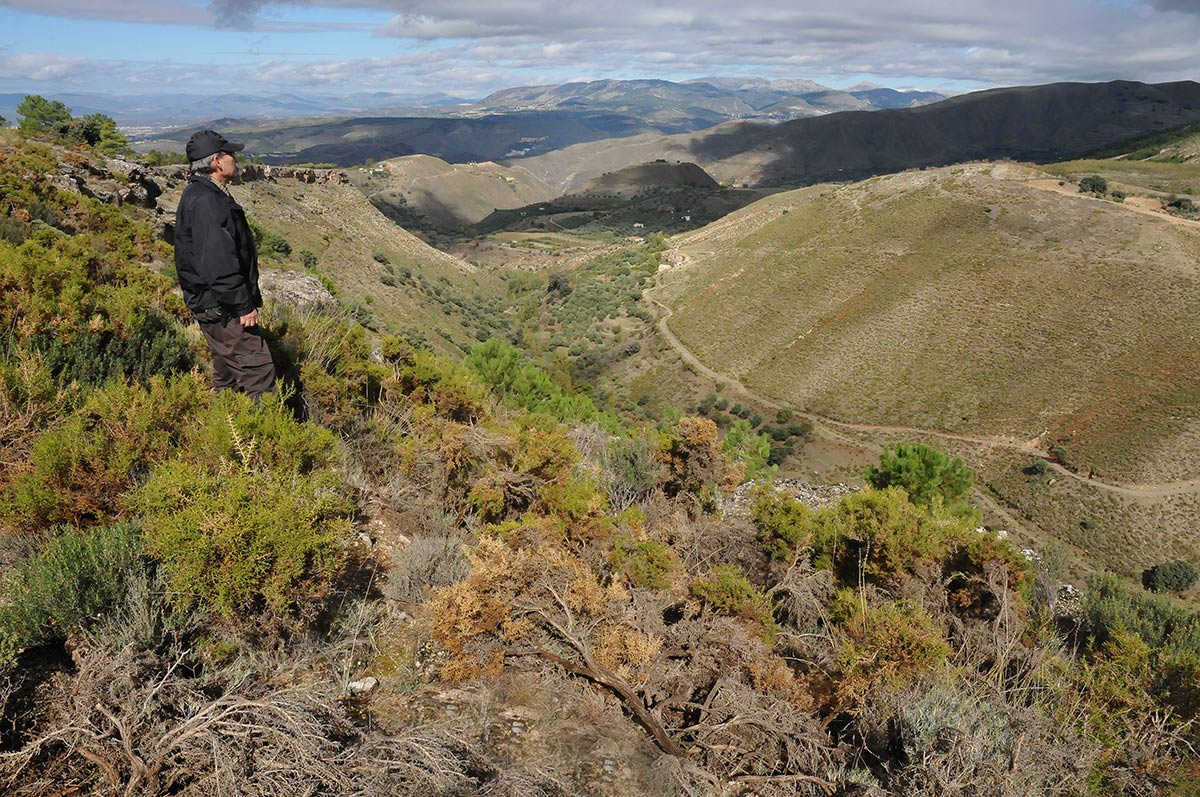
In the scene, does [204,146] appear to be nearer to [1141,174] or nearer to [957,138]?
[1141,174]

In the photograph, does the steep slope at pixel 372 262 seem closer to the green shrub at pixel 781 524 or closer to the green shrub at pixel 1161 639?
the green shrub at pixel 781 524

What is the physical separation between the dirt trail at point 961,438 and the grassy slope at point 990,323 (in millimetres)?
435

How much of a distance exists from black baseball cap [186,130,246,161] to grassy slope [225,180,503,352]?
2120 cm

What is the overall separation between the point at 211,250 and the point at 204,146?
2.54ft

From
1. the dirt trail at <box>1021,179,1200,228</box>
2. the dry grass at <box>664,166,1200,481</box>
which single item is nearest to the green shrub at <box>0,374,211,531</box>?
the dry grass at <box>664,166,1200,481</box>

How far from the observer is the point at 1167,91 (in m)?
188

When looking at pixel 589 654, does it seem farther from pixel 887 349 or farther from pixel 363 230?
pixel 363 230

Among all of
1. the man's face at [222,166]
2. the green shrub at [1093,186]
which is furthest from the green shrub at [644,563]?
the green shrub at [1093,186]

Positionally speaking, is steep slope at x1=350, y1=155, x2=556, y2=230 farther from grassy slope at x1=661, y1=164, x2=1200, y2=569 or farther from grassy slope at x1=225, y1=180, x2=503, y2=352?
grassy slope at x1=661, y1=164, x2=1200, y2=569

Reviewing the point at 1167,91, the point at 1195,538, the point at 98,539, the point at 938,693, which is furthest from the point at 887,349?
the point at 1167,91

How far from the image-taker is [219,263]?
4.77 m

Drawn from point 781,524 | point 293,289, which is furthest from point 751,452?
point 293,289

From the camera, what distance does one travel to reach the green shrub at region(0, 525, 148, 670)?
2.86 metres

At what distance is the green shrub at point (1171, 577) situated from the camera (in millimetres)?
19516
